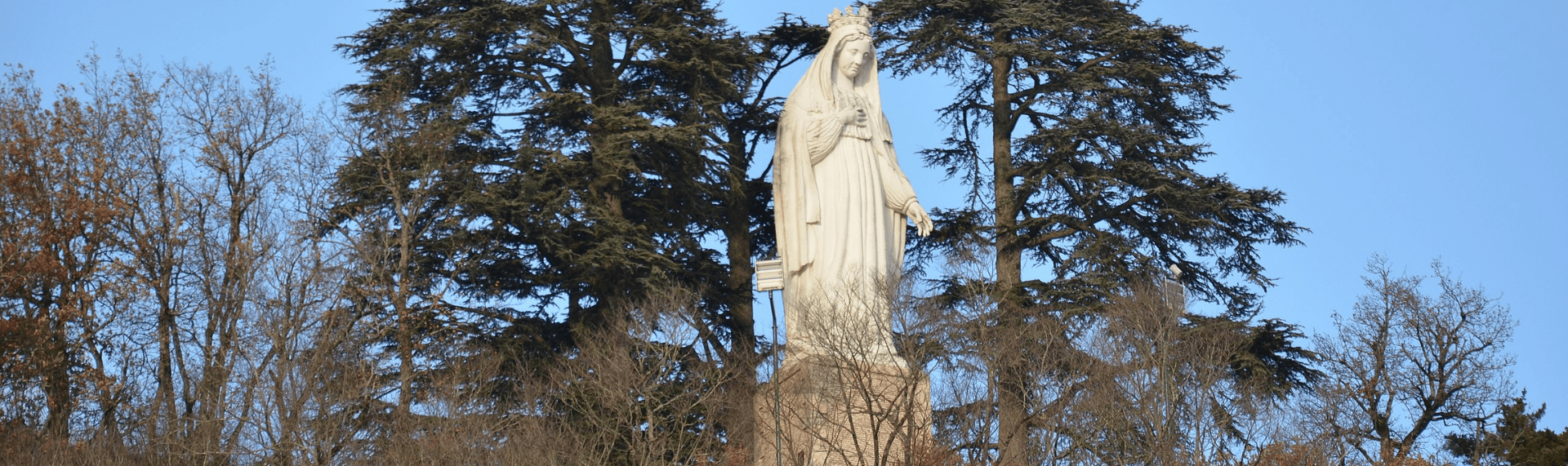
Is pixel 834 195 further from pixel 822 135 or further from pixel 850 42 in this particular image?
pixel 850 42

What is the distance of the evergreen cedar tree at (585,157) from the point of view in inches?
1017

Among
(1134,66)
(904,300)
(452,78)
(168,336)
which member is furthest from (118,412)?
(1134,66)

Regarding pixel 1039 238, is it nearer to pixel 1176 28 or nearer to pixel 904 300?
pixel 1176 28

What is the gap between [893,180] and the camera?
76.4 ft

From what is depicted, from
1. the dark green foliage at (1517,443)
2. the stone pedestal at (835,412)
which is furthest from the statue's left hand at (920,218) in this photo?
the dark green foliage at (1517,443)

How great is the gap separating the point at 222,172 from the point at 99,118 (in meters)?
1.79

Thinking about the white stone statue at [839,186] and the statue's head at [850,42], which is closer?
the white stone statue at [839,186]

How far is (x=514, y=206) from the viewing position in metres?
25.8

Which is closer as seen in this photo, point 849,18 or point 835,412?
point 835,412

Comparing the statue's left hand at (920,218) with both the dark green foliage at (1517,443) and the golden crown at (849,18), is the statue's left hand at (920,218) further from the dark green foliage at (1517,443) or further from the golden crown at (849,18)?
the dark green foliage at (1517,443)

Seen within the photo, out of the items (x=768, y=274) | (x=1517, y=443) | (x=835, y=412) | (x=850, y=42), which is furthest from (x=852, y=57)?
(x=1517, y=443)

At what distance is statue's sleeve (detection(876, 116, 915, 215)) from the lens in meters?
23.2

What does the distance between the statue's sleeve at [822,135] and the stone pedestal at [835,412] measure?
7.71 feet

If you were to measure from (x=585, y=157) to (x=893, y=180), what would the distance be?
4.80 meters
